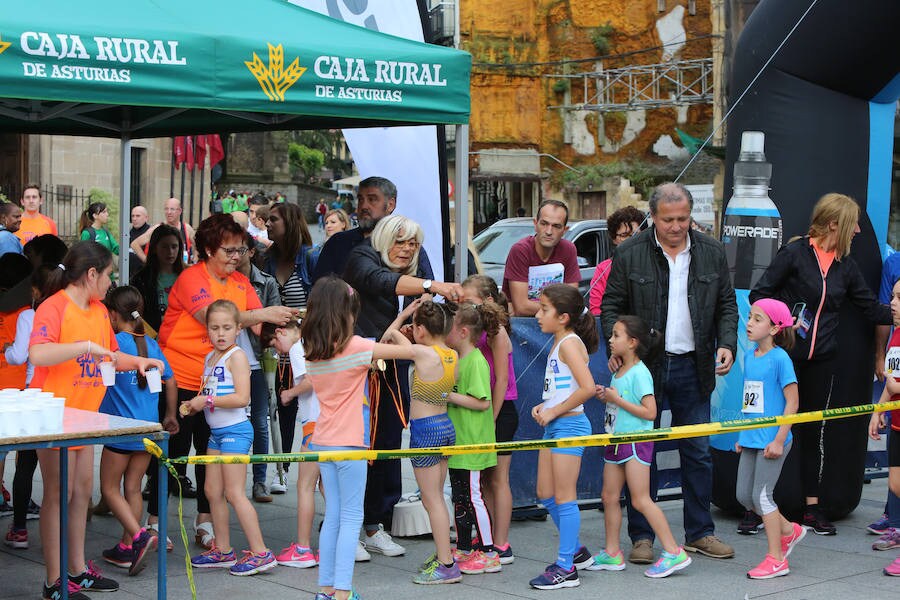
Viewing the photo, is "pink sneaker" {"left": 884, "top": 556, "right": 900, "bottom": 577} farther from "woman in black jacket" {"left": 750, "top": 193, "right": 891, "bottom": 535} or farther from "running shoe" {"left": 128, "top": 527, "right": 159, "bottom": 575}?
"running shoe" {"left": 128, "top": 527, "right": 159, "bottom": 575}

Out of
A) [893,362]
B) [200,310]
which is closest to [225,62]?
[200,310]

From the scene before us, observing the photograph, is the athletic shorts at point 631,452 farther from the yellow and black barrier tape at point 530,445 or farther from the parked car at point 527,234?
the parked car at point 527,234

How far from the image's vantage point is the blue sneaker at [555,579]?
6055 mm

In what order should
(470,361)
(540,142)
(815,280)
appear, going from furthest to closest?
(540,142)
(815,280)
(470,361)

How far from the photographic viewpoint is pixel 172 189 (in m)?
29.2

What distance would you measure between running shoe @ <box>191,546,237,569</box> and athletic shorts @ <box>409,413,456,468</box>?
1159mm

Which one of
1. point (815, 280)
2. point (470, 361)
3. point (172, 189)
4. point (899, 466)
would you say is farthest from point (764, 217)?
point (172, 189)

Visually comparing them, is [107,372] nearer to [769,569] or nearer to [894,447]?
[769,569]

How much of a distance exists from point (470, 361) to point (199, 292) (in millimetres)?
1583

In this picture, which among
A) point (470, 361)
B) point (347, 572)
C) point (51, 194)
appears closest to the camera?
point (347, 572)

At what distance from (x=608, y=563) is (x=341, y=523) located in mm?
1688

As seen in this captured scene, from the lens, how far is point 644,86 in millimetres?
41844

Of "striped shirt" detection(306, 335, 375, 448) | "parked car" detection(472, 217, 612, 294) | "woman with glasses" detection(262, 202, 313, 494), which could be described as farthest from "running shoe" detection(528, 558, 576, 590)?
"parked car" detection(472, 217, 612, 294)

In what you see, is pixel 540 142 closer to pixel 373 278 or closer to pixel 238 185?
pixel 238 185
